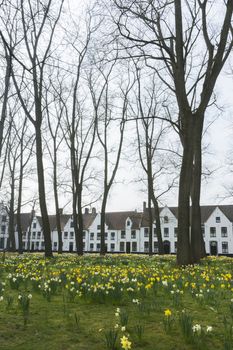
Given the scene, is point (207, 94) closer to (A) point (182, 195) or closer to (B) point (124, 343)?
(A) point (182, 195)

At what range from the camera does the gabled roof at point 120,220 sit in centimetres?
6981

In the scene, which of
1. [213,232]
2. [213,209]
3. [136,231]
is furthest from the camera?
[136,231]

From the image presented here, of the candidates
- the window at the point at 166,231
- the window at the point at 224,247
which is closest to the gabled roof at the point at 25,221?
the window at the point at 166,231

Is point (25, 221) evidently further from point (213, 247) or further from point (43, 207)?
point (43, 207)

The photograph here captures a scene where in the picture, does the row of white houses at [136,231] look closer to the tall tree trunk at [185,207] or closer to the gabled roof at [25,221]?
the gabled roof at [25,221]

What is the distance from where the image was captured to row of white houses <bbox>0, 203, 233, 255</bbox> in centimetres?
6309

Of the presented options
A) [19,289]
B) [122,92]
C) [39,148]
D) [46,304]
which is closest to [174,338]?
[46,304]

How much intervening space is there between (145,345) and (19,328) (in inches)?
53.2

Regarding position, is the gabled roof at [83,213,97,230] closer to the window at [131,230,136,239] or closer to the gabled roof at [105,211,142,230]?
the gabled roof at [105,211,142,230]

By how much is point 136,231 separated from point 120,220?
4749mm

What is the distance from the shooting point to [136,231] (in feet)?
227

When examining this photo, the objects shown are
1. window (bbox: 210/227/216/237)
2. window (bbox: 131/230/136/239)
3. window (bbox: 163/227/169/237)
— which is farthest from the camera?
window (bbox: 131/230/136/239)

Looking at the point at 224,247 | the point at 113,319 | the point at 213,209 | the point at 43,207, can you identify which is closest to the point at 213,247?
the point at 224,247

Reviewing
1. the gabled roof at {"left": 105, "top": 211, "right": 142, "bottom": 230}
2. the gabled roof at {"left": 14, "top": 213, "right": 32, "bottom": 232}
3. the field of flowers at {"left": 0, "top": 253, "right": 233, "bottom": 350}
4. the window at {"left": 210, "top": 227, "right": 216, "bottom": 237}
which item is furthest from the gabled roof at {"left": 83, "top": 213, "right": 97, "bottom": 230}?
the field of flowers at {"left": 0, "top": 253, "right": 233, "bottom": 350}
